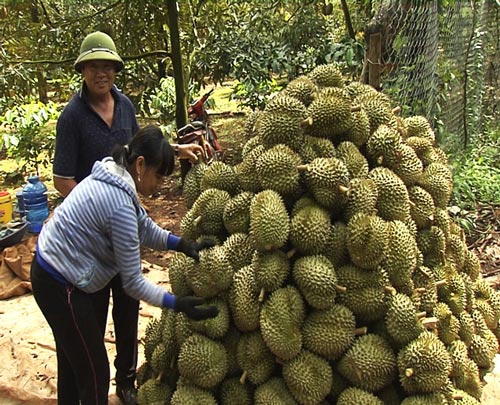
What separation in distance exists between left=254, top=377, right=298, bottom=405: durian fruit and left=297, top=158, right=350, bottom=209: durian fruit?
0.83 meters

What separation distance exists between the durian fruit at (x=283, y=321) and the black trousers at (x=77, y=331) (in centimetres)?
80

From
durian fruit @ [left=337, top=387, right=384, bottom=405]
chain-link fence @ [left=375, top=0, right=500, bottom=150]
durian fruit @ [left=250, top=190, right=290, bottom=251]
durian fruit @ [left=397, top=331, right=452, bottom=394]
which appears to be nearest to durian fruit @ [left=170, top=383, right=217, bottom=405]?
durian fruit @ [left=337, top=387, right=384, bottom=405]

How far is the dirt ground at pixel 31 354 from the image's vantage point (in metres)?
2.97

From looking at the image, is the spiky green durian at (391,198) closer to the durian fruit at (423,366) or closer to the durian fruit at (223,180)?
the durian fruit at (423,366)

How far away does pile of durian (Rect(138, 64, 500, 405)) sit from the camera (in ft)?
6.95

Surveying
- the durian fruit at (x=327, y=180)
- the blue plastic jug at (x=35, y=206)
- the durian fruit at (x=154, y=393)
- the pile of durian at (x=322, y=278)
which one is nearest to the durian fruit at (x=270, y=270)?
the pile of durian at (x=322, y=278)

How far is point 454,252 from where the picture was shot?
2717mm

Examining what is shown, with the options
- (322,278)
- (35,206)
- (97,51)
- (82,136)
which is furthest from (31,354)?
(322,278)

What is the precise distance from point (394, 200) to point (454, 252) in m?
0.66

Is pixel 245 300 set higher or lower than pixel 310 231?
lower

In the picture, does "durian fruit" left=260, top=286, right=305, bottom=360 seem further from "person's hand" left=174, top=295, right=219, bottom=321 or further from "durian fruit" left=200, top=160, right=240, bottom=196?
"durian fruit" left=200, top=160, right=240, bottom=196

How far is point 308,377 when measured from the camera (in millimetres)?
2076

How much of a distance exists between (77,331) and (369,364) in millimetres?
1307

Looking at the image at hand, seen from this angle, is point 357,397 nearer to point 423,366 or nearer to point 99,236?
point 423,366
